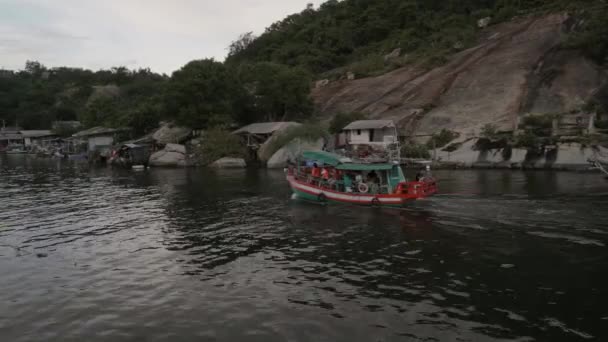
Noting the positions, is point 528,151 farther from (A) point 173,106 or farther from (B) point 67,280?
(A) point 173,106

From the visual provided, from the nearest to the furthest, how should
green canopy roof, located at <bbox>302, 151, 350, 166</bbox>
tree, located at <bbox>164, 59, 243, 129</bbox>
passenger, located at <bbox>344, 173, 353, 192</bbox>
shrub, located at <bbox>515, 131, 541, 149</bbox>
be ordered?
1. passenger, located at <bbox>344, 173, 353, 192</bbox>
2. green canopy roof, located at <bbox>302, 151, 350, 166</bbox>
3. shrub, located at <bbox>515, 131, 541, 149</bbox>
4. tree, located at <bbox>164, 59, 243, 129</bbox>

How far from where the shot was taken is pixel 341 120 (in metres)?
68.4

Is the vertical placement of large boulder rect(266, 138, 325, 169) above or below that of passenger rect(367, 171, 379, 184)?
above

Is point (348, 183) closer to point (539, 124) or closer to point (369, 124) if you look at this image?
point (369, 124)

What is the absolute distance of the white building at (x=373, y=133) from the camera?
202 feet

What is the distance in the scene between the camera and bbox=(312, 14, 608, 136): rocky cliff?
2472 inches

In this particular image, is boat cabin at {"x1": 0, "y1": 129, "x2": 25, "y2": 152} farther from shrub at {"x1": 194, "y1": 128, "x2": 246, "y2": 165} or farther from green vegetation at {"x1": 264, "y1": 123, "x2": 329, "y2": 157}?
green vegetation at {"x1": 264, "y1": 123, "x2": 329, "y2": 157}

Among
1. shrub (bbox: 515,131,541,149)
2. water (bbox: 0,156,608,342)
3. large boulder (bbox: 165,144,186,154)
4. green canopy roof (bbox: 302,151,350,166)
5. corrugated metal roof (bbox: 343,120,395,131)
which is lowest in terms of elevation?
water (bbox: 0,156,608,342)

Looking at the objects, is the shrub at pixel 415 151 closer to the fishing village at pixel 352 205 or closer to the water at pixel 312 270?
the fishing village at pixel 352 205

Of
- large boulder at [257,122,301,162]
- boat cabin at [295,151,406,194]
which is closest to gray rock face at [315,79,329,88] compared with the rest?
large boulder at [257,122,301,162]

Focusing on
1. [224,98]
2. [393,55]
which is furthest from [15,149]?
[393,55]

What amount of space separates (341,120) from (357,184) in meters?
35.6

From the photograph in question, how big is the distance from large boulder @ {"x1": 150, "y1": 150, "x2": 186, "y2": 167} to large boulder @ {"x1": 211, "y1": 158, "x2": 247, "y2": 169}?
7358mm

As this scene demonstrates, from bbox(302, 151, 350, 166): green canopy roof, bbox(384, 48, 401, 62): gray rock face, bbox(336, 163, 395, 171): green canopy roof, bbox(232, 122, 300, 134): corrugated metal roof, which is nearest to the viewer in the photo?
bbox(336, 163, 395, 171): green canopy roof
